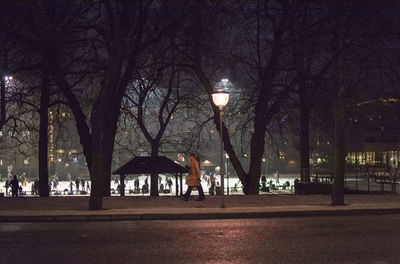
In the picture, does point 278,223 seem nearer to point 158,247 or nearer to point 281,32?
point 158,247

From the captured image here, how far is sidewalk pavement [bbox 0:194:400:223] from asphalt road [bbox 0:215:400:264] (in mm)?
704

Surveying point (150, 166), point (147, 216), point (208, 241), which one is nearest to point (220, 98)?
point (147, 216)

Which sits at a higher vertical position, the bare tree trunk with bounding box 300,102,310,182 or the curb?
the bare tree trunk with bounding box 300,102,310,182

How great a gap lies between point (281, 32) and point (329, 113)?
514cm

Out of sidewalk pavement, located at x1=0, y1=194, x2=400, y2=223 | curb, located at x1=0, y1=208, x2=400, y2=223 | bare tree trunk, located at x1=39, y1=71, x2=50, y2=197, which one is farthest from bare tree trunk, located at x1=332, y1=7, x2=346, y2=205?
bare tree trunk, located at x1=39, y1=71, x2=50, y2=197

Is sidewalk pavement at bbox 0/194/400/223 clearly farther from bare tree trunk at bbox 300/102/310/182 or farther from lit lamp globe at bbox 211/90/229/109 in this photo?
bare tree trunk at bbox 300/102/310/182

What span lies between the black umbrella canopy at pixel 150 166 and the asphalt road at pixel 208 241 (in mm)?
8832

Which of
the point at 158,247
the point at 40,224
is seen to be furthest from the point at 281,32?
the point at 158,247

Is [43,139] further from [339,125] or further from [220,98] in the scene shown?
[339,125]

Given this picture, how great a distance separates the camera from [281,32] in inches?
907

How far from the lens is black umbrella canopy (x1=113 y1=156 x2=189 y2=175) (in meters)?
22.4

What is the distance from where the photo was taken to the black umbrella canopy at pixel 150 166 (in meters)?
22.4

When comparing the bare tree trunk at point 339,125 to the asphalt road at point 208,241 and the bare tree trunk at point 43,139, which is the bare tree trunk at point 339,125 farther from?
the bare tree trunk at point 43,139

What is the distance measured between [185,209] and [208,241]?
17.4 ft
